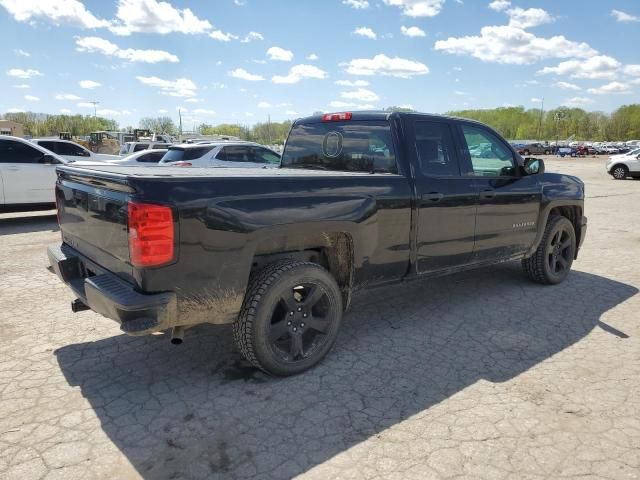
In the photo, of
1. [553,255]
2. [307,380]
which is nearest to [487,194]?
[553,255]

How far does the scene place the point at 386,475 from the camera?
2455mm

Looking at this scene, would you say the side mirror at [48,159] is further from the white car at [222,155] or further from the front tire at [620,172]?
the front tire at [620,172]

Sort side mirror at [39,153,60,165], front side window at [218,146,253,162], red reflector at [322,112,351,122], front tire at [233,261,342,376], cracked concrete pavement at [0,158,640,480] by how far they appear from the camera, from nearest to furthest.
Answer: cracked concrete pavement at [0,158,640,480] → front tire at [233,261,342,376] → red reflector at [322,112,351,122] → side mirror at [39,153,60,165] → front side window at [218,146,253,162]

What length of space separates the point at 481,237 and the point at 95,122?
14077 centimetres

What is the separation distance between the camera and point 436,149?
4336 mm

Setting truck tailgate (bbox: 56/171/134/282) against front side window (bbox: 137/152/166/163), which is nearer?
truck tailgate (bbox: 56/171/134/282)

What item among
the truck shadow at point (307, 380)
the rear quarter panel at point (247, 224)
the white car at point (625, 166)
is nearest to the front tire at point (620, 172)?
the white car at point (625, 166)

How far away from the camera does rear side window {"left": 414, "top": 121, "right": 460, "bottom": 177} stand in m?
4.19

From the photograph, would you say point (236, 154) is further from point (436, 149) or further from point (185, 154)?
point (436, 149)

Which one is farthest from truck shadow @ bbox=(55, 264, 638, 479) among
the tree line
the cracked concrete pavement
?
the tree line

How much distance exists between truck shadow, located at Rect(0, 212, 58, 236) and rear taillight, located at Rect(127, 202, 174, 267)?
7.81 metres

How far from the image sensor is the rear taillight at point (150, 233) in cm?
269

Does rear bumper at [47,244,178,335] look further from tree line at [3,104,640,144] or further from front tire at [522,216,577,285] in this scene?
tree line at [3,104,640,144]

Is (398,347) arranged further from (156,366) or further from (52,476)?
(52,476)
